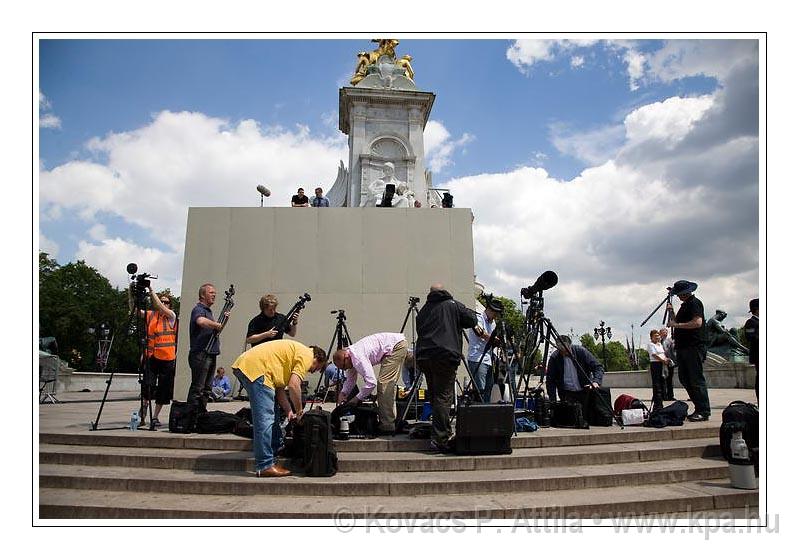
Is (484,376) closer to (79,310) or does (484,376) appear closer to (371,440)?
(371,440)

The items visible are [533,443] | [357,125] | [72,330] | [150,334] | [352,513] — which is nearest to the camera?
[352,513]

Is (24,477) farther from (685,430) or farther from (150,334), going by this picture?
(685,430)

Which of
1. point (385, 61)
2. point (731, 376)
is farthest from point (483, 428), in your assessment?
point (385, 61)

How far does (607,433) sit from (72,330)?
4146 centimetres

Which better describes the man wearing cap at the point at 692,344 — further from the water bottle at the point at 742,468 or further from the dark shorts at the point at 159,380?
the dark shorts at the point at 159,380

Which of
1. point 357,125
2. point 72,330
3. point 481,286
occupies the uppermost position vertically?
point 357,125

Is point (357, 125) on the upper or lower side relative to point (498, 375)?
upper

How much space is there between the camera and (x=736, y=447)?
4.62m

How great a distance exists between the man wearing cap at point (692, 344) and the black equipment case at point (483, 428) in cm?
294

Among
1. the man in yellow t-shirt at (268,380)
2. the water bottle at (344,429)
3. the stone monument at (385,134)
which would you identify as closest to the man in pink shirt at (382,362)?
the water bottle at (344,429)

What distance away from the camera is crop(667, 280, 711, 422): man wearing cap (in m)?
6.57

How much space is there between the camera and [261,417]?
15.1ft

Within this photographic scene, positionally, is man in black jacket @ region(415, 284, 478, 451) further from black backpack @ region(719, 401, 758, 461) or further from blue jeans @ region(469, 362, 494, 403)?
black backpack @ region(719, 401, 758, 461)
